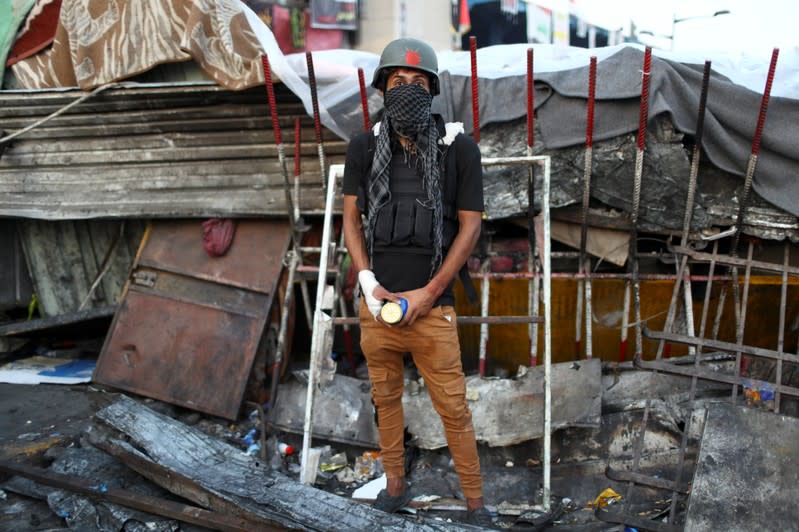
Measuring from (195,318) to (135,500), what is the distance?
1554 mm

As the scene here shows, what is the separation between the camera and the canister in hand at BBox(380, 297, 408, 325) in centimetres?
269

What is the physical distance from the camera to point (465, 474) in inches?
117

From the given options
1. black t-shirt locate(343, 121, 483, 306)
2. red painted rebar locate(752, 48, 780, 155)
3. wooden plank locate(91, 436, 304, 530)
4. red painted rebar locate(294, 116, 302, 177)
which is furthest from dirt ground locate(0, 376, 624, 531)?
red painted rebar locate(752, 48, 780, 155)

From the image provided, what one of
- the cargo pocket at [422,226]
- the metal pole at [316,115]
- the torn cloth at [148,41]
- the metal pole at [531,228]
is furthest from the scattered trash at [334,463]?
the torn cloth at [148,41]

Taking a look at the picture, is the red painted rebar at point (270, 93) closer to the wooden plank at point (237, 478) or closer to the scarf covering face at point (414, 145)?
the scarf covering face at point (414, 145)

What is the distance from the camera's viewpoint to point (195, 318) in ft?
14.5

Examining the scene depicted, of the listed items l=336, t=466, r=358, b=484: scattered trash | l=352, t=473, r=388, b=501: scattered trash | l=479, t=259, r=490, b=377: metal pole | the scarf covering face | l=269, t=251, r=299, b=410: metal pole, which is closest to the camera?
the scarf covering face

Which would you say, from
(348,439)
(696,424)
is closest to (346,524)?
(348,439)

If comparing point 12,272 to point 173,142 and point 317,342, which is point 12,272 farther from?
point 317,342

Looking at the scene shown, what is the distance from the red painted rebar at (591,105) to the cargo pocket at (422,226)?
1.40 m

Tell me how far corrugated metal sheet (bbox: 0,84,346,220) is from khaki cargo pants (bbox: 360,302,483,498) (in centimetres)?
175

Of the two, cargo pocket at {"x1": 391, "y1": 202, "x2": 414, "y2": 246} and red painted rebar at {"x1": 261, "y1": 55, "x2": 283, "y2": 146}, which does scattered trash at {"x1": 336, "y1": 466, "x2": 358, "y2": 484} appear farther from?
red painted rebar at {"x1": 261, "y1": 55, "x2": 283, "y2": 146}

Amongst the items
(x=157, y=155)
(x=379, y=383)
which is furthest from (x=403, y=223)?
(x=157, y=155)

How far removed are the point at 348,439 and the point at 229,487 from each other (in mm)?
892
